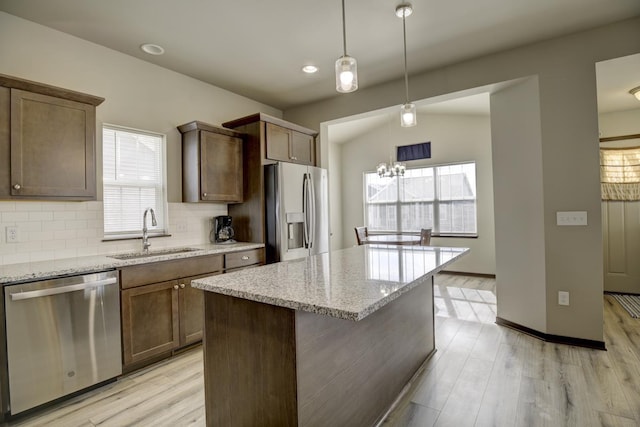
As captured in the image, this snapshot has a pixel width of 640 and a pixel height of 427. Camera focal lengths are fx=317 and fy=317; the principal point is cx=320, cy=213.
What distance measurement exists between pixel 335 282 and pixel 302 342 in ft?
1.01

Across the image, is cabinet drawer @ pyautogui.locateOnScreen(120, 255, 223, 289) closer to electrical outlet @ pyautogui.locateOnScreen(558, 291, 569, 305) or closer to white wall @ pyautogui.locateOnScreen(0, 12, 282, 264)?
white wall @ pyautogui.locateOnScreen(0, 12, 282, 264)

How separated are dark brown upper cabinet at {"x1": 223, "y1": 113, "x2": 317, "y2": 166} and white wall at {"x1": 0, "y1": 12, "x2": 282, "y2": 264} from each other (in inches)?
24.9

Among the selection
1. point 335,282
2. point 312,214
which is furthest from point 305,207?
point 335,282

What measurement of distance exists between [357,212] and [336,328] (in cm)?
611

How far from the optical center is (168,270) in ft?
8.78

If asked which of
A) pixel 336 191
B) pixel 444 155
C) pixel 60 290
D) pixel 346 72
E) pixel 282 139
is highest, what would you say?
pixel 444 155

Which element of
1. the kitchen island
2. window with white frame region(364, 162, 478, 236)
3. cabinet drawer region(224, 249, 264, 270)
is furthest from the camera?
window with white frame region(364, 162, 478, 236)

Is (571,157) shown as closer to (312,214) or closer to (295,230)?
(312,214)

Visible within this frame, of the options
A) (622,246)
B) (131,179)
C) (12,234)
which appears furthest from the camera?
(622,246)

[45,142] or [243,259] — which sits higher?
[45,142]

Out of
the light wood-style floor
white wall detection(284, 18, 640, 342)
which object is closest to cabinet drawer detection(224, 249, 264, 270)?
the light wood-style floor

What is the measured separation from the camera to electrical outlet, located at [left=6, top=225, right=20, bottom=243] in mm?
2307

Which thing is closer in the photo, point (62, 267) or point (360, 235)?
point (62, 267)

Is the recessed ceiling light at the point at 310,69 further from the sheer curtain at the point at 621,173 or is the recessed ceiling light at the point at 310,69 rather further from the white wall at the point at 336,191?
the sheer curtain at the point at 621,173
